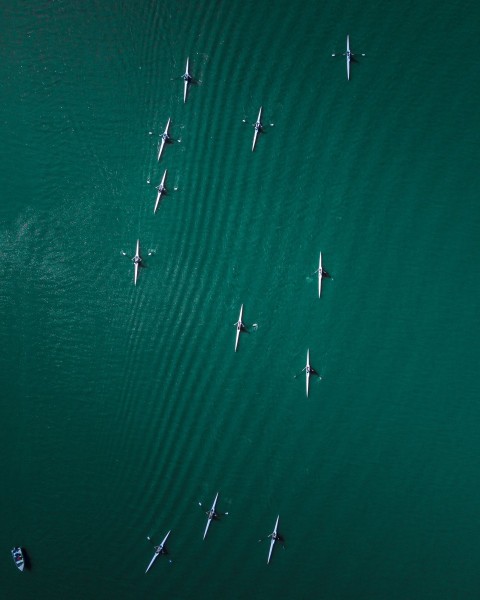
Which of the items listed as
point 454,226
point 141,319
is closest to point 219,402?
point 141,319

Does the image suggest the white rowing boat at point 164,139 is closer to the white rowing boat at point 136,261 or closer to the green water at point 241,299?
the green water at point 241,299

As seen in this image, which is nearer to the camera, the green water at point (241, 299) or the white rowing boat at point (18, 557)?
the green water at point (241, 299)

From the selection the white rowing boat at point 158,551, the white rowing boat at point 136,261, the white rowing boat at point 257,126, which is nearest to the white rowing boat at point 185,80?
the white rowing boat at point 257,126

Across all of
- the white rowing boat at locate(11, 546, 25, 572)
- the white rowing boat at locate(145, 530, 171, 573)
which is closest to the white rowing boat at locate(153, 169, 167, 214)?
the white rowing boat at locate(145, 530, 171, 573)

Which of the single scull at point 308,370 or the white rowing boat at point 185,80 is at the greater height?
the white rowing boat at point 185,80

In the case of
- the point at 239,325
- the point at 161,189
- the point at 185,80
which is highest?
the point at 185,80

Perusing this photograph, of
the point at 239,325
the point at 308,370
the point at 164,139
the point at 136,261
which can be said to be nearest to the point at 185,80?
the point at 164,139

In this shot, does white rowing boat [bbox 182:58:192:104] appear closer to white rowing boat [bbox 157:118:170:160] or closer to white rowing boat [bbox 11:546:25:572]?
white rowing boat [bbox 157:118:170:160]

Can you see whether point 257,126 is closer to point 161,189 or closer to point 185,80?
point 185,80

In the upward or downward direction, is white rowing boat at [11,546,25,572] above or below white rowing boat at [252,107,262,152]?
below
